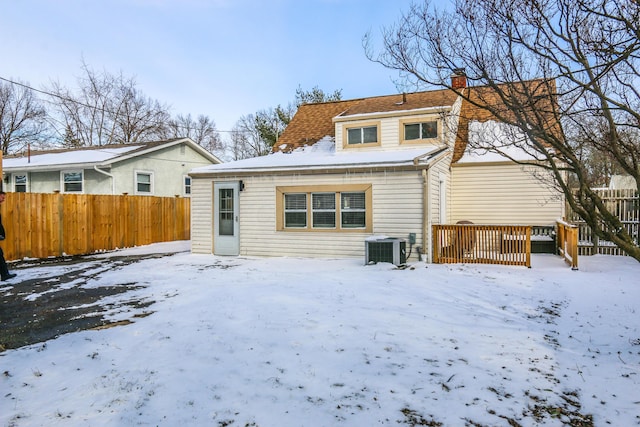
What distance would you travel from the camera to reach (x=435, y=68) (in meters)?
5.25

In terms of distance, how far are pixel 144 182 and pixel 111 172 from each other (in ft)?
5.99

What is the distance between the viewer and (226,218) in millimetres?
12148

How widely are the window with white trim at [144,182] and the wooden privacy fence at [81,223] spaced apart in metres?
2.96

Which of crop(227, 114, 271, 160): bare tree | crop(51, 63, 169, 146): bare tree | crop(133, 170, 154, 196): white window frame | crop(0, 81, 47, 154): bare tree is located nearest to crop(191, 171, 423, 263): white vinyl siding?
crop(133, 170, 154, 196): white window frame

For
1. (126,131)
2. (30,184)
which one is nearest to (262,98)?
(126,131)

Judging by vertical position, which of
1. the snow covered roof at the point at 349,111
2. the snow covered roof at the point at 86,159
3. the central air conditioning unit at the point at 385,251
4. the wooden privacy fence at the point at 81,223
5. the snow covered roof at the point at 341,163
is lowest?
the central air conditioning unit at the point at 385,251

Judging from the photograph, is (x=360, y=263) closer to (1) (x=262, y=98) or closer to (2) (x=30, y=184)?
(2) (x=30, y=184)

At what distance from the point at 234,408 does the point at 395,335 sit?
2255 mm

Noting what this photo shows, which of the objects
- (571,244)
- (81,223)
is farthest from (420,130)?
(81,223)

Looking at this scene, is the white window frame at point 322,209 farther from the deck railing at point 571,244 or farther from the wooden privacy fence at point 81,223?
the wooden privacy fence at point 81,223

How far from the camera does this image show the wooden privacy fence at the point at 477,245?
9.50 metres

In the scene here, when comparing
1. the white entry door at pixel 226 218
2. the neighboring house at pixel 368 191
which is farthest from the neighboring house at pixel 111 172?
the white entry door at pixel 226 218

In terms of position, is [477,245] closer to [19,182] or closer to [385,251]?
[385,251]

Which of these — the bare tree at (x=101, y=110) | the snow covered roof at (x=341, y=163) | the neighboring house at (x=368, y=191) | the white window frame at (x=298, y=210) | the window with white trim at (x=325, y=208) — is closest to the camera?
the snow covered roof at (x=341, y=163)
